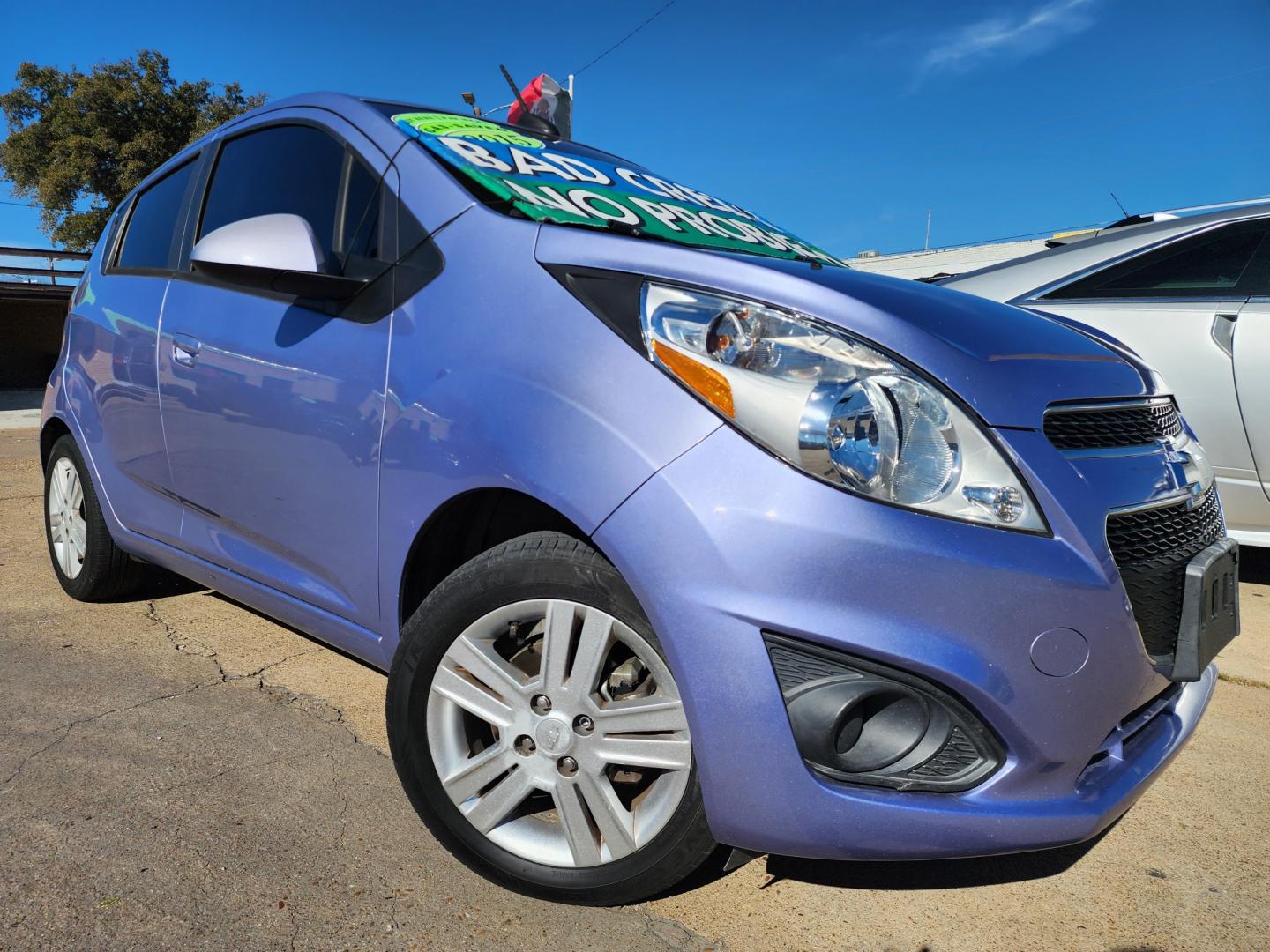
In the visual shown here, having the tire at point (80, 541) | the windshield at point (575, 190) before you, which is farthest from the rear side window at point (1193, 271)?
the tire at point (80, 541)

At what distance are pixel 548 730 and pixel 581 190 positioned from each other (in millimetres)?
1153

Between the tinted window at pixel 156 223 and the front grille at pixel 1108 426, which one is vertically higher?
the tinted window at pixel 156 223

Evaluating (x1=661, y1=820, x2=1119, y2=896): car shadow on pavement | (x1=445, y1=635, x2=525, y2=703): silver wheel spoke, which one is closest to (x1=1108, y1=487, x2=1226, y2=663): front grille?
(x1=661, y1=820, x2=1119, y2=896): car shadow on pavement

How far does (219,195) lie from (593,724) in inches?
78.5

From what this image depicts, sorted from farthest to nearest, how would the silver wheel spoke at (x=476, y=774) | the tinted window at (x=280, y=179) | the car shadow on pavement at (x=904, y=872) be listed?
the tinted window at (x=280, y=179), the car shadow on pavement at (x=904, y=872), the silver wheel spoke at (x=476, y=774)

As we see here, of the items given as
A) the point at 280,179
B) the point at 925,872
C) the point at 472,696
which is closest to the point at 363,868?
the point at 472,696

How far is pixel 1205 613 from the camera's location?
1585 millimetres

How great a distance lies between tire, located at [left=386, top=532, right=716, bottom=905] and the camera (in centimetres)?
150

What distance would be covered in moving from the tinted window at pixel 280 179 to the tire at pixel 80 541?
1071 millimetres

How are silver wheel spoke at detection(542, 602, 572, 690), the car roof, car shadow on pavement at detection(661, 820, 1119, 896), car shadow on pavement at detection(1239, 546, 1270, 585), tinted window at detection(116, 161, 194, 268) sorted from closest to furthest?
1. silver wheel spoke at detection(542, 602, 572, 690)
2. car shadow on pavement at detection(661, 820, 1119, 896)
3. tinted window at detection(116, 161, 194, 268)
4. the car roof
5. car shadow on pavement at detection(1239, 546, 1270, 585)

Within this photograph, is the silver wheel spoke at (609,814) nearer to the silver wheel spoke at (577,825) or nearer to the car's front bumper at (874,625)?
the silver wheel spoke at (577,825)

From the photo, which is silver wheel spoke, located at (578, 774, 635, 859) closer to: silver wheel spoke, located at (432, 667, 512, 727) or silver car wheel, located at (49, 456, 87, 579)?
silver wheel spoke, located at (432, 667, 512, 727)

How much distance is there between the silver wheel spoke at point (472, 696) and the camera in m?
1.63

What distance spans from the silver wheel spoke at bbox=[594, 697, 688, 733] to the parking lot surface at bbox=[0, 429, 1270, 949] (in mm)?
369
